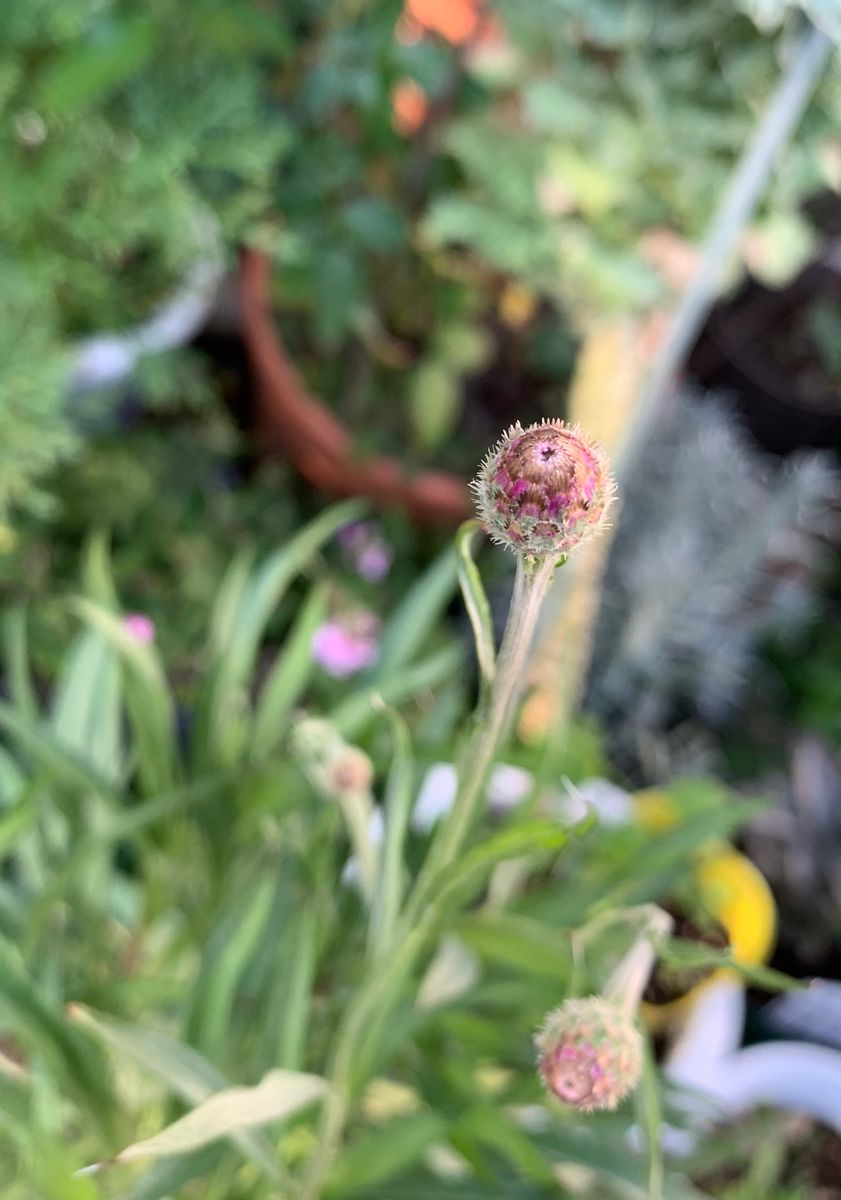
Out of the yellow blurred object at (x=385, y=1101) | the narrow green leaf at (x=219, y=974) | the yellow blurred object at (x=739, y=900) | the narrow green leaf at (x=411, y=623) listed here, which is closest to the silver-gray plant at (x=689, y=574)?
the yellow blurred object at (x=739, y=900)

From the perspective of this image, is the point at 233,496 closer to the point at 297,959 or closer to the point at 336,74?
the point at 336,74

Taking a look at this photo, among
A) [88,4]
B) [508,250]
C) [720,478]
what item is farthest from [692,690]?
[88,4]

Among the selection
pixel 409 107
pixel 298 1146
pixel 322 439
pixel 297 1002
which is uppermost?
pixel 409 107

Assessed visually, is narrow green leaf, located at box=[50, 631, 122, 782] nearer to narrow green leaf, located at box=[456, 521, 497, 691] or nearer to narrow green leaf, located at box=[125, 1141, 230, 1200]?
narrow green leaf, located at box=[125, 1141, 230, 1200]

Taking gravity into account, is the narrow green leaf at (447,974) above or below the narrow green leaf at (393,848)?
below

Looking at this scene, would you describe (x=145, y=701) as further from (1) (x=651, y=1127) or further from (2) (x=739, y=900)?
(2) (x=739, y=900)

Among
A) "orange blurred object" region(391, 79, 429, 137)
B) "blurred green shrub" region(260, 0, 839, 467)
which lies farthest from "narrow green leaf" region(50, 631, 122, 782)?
"orange blurred object" region(391, 79, 429, 137)

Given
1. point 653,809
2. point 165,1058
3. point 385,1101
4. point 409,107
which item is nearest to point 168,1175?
point 165,1058

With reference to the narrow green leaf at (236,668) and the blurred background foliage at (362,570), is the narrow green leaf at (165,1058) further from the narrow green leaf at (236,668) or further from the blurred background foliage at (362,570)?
the narrow green leaf at (236,668)
